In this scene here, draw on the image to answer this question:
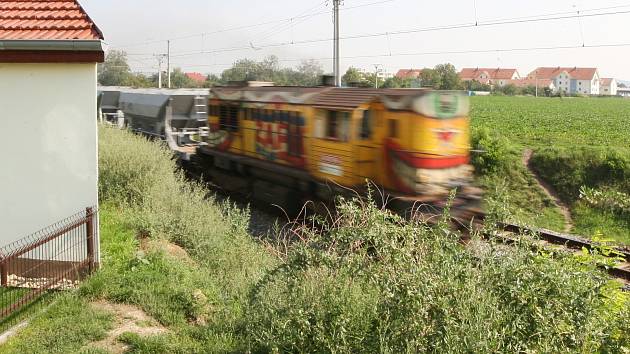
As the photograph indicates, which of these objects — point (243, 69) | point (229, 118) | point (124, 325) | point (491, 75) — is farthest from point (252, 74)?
point (491, 75)

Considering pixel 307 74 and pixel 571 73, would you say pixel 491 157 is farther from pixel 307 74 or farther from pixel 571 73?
pixel 571 73

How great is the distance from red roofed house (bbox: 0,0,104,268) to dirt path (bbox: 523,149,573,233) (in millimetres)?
17101

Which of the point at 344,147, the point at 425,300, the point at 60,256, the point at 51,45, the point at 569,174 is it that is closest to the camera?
the point at 425,300

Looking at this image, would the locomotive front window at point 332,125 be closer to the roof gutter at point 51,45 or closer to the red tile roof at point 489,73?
the roof gutter at point 51,45

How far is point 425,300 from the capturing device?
15.3 feet

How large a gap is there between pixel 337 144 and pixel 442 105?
2.45m

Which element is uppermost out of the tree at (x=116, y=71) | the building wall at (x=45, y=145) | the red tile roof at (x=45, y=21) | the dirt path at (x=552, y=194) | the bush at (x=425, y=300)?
the tree at (x=116, y=71)

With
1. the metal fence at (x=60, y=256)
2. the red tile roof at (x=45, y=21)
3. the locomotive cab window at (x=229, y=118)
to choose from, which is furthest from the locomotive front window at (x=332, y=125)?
the metal fence at (x=60, y=256)

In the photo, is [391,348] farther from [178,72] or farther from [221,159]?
[178,72]

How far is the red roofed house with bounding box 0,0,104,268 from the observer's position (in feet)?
28.6

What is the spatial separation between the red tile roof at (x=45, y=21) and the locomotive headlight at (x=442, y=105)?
19.1 ft

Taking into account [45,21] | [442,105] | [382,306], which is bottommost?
[382,306]

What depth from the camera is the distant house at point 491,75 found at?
149m

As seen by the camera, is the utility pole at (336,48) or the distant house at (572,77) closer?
the utility pole at (336,48)
